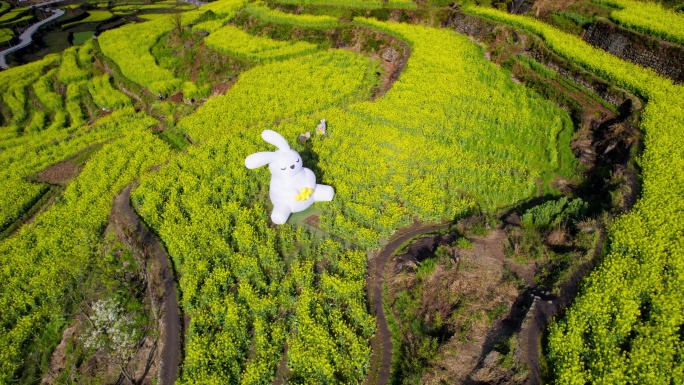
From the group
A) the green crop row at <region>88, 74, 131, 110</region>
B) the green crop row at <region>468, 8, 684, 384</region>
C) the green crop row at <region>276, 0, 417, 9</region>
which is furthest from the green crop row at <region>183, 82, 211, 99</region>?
the green crop row at <region>468, 8, 684, 384</region>

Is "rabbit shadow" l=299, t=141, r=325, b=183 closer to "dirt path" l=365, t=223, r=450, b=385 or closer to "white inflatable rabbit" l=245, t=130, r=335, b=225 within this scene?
"white inflatable rabbit" l=245, t=130, r=335, b=225

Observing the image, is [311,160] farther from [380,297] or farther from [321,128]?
[380,297]

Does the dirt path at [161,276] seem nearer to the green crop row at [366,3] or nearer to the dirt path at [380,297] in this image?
the dirt path at [380,297]

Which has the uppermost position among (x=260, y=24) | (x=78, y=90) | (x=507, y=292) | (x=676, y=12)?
(x=676, y=12)

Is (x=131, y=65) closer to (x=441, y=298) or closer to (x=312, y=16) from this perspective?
(x=312, y=16)

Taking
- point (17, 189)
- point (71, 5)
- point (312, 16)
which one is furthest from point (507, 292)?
point (71, 5)

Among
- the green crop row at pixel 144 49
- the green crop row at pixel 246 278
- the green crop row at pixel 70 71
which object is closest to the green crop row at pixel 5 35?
the green crop row at pixel 70 71

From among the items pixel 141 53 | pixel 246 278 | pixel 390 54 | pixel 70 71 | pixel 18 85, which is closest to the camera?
pixel 246 278

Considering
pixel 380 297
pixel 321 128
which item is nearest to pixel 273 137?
pixel 380 297
